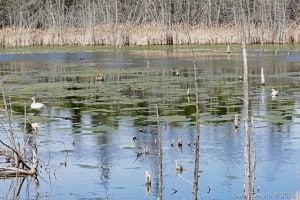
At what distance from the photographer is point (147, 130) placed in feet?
31.6

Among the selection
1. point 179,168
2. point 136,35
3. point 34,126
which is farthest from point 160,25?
point 179,168

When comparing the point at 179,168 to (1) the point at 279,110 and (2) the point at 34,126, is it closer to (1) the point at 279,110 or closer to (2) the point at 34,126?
(2) the point at 34,126

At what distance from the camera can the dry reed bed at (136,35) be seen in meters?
27.2

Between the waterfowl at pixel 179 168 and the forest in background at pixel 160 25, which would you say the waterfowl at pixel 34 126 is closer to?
the waterfowl at pixel 179 168

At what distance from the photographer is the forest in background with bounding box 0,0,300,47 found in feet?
89.8

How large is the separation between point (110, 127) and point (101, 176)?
2816 millimetres

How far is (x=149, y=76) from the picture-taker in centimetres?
1722

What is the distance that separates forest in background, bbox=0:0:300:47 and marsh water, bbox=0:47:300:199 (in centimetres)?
781

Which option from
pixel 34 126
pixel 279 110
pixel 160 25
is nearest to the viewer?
pixel 34 126

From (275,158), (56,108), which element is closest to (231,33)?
(56,108)

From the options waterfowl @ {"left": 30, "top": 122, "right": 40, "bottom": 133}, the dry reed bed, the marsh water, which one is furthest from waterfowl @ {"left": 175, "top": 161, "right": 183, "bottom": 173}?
the dry reed bed

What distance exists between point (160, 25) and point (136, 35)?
4.77 feet

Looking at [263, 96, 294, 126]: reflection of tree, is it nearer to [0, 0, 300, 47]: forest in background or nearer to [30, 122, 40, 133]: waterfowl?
[30, 122, 40, 133]: waterfowl

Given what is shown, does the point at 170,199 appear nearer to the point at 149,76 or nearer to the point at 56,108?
the point at 56,108
